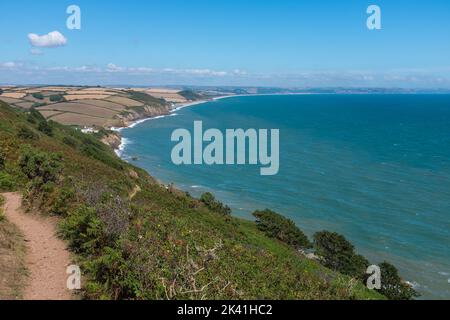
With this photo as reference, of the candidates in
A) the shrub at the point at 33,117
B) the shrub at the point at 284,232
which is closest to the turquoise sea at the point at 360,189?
the shrub at the point at 284,232

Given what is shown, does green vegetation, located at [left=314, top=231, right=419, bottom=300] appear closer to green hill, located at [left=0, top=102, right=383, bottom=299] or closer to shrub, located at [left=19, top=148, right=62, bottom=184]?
green hill, located at [left=0, top=102, right=383, bottom=299]

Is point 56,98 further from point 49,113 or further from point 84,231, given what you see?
point 84,231

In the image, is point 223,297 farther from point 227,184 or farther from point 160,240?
point 227,184

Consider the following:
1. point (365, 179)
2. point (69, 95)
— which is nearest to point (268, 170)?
point (365, 179)

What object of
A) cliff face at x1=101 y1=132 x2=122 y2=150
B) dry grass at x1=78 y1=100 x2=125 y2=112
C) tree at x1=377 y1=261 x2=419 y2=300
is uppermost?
dry grass at x1=78 y1=100 x2=125 y2=112

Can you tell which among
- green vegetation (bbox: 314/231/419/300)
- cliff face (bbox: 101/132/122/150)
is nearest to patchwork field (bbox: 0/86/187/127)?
cliff face (bbox: 101/132/122/150)

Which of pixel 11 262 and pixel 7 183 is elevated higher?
pixel 7 183

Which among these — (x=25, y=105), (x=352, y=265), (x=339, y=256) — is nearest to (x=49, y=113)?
(x=25, y=105)
